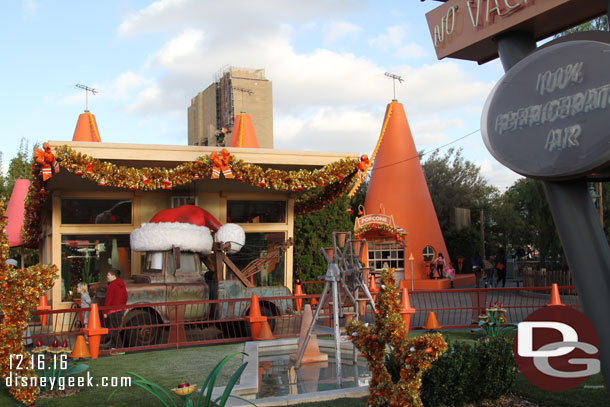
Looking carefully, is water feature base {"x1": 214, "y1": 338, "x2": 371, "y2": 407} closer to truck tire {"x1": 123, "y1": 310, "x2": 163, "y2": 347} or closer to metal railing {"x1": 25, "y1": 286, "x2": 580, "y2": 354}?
metal railing {"x1": 25, "y1": 286, "x2": 580, "y2": 354}

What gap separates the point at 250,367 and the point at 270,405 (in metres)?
2.02

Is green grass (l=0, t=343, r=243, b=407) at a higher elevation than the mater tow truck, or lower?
lower

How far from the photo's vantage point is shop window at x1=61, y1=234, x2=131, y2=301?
13594 millimetres

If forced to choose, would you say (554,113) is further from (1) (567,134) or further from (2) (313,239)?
(2) (313,239)

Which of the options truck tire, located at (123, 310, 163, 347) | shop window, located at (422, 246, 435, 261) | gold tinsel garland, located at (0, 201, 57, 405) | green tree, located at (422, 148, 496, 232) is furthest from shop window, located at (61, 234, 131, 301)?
green tree, located at (422, 148, 496, 232)

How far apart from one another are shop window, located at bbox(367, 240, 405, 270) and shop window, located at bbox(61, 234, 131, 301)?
1551 cm

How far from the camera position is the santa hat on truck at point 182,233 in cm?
1163

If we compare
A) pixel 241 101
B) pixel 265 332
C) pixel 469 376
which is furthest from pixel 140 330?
pixel 241 101

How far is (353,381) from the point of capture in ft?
26.3

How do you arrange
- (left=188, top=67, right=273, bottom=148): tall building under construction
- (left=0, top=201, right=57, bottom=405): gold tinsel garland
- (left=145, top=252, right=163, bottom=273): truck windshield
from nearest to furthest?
(left=0, top=201, right=57, bottom=405): gold tinsel garland → (left=145, top=252, right=163, bottom=273): truck windshield → (left=188, top=67, right=273, bottom=148): tall building under construction

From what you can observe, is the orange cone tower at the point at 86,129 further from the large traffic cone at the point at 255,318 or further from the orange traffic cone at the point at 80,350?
the orange traffic cone at the point at 80,350

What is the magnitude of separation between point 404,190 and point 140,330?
18.4 meters

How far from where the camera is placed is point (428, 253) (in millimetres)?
27203

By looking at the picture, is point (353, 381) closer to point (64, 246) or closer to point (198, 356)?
point (198, 356)
